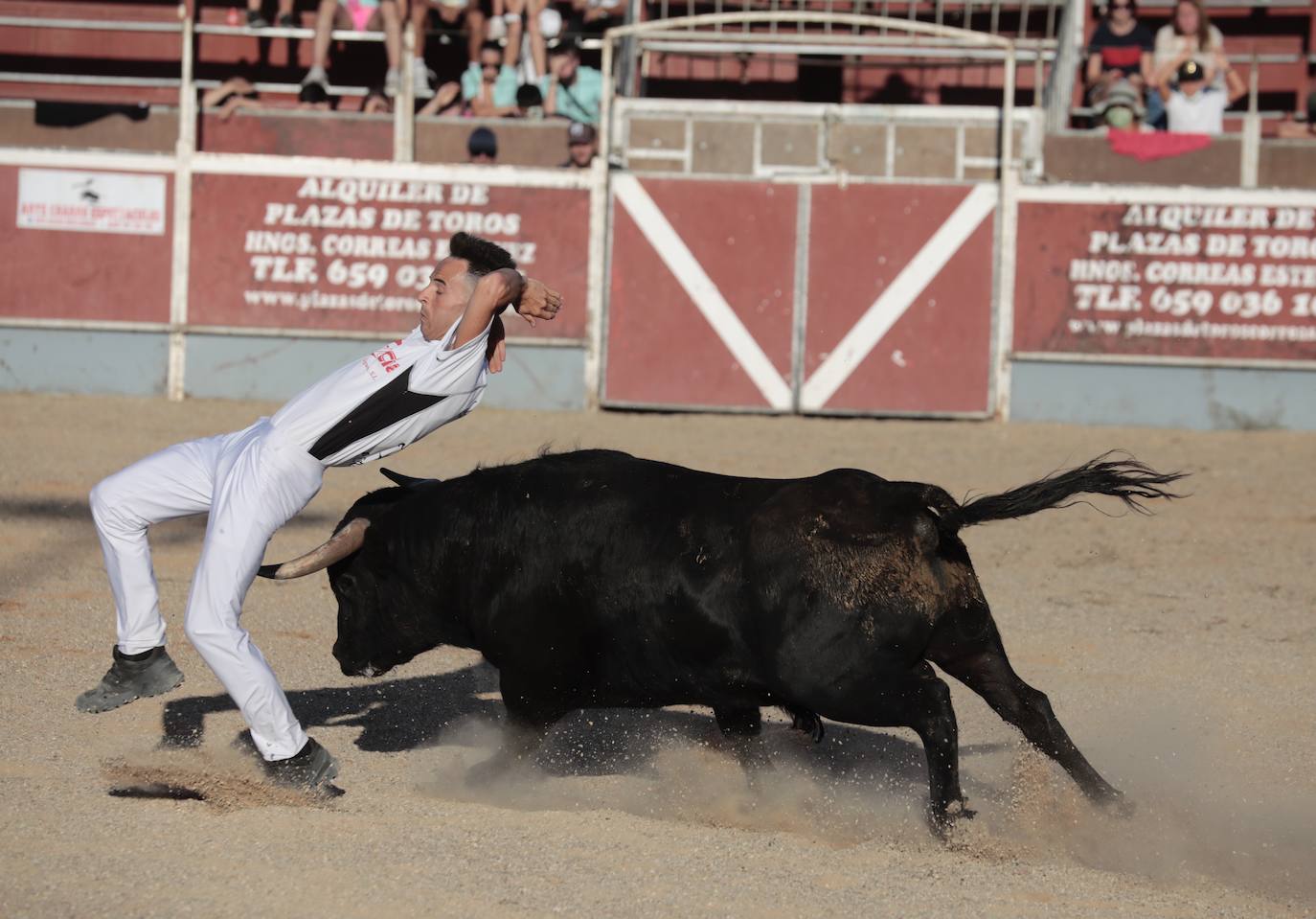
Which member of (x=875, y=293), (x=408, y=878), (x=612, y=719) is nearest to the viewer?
(x=408, y=878)

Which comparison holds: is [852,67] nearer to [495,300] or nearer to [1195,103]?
[1195,103]

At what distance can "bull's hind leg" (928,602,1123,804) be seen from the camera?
450 centimetres

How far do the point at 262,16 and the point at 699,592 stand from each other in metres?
13.1

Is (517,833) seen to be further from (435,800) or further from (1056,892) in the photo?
(1056,892)

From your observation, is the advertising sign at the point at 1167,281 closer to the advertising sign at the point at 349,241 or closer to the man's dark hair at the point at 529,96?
the advertising sign at the point at 349,241

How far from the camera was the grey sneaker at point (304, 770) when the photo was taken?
4539mm

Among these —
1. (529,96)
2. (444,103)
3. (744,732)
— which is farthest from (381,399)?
(444,103)

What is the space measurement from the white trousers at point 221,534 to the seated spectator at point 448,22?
10.3 meters

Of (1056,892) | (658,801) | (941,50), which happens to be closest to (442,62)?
(941,50)

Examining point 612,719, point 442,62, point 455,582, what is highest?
point 442,62

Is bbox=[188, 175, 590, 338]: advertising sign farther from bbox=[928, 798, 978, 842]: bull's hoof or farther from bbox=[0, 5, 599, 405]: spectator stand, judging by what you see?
bbox=[928, 798, 978, 842]: bull's hoof

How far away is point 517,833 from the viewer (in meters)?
4.38

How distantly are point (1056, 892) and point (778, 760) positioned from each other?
1453mm

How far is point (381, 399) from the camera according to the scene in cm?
464
